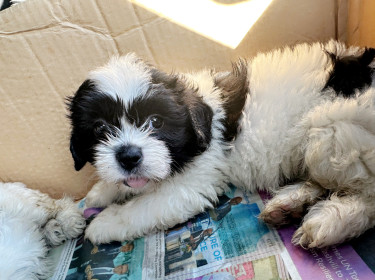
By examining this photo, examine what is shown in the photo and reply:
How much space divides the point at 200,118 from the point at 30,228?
3.47 feet

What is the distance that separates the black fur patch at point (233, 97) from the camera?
156 cm

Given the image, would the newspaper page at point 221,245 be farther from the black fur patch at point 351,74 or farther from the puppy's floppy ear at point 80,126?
the black fur patch at point 351,74

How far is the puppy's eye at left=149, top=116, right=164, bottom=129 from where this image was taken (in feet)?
4.56

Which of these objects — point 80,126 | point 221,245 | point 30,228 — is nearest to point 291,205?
point 221,245

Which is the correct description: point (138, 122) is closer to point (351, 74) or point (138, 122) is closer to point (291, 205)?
point (291, 205)

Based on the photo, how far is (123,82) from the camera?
4.52 ft

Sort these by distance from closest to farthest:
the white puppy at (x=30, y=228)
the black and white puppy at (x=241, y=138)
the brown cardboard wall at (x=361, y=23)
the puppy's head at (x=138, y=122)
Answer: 1. the black and white puppy at (x=241, y=138)
2. the puppy's head at (x=138, y=122)
3. the white puppy at (x=30, y=228)
4. the brown cardboard wall at (x=361, y=23)

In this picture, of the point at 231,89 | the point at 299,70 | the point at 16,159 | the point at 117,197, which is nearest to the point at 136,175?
the point at 117,197

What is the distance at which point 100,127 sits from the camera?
56.3 inches

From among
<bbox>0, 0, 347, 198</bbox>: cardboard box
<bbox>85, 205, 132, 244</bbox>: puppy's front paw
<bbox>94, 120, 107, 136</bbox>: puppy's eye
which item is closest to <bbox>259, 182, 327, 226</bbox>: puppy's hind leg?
<bbox>85, 205, 132, 244</bbox>: puppy's front paw

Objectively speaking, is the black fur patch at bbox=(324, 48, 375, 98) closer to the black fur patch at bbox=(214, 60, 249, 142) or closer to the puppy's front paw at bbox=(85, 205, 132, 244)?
the black fur patch at bbox=(214, 60, 249, 142)

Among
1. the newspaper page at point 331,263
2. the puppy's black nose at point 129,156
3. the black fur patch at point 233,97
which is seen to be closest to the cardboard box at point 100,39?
the black fur patch at point 233,97

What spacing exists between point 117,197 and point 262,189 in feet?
2.60

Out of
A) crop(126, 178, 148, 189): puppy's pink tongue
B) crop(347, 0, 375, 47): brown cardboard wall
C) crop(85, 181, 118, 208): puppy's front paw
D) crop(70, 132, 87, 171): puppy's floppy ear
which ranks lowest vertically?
crop(85, 181, 118, 208): puppy's front paw
